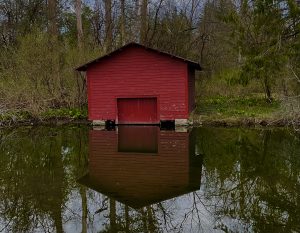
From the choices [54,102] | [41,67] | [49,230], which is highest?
[41,67]

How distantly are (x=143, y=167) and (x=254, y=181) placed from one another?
3.13 m

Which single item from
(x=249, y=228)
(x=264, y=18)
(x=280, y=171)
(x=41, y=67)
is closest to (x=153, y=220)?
(x=249, y=228)

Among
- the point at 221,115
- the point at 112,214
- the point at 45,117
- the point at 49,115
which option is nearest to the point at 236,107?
the point at 221,115

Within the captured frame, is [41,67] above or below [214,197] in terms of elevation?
above

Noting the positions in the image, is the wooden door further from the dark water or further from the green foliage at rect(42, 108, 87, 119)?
the dark water

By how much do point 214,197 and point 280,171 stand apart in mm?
2626

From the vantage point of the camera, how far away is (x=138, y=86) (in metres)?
21.7

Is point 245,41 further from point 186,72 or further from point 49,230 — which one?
point 49,230

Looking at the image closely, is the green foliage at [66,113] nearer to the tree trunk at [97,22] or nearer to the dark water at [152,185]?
the dark water at [152,185]

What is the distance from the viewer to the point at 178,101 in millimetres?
21188

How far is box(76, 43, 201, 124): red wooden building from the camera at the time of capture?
69.5 ft

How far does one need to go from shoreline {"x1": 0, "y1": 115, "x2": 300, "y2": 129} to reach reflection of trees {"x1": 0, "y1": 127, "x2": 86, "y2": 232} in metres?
4.91

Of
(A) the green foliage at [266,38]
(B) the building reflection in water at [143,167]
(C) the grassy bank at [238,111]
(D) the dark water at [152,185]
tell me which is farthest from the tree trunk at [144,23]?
(D) the dark water at [152,185]

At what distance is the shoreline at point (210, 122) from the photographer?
19938mm
